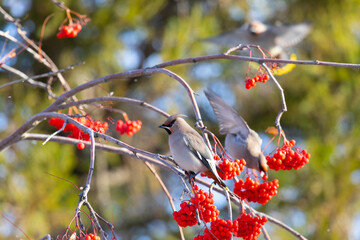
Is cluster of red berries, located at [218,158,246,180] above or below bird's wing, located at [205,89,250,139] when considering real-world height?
below

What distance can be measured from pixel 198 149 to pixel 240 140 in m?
0.52

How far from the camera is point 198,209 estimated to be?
146cm

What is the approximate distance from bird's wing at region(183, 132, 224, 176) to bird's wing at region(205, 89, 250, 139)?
0.20 meters

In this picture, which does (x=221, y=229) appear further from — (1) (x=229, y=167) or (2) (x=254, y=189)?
(2) (x=254, y=189)

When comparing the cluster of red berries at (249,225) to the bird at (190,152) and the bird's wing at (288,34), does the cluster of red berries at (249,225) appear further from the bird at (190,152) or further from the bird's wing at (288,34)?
the bird's wing at (288,34)

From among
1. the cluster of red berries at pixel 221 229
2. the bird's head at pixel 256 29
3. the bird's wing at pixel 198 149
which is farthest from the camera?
the bird's head at pixel 256 29

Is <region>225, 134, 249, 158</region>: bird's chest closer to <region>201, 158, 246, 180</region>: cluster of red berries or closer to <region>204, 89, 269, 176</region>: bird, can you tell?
<region>204, 89, 269, 176</region>: bird

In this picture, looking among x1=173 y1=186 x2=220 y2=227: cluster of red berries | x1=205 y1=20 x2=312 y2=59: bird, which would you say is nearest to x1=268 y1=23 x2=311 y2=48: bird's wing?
x1=205 y1=20 x2=312 y2=59: bird

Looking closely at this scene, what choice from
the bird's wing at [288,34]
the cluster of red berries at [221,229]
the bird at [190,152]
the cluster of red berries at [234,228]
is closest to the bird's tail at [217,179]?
the bird at [190,152]

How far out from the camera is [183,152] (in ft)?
6.09

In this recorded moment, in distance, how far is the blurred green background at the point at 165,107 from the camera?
15.3ft

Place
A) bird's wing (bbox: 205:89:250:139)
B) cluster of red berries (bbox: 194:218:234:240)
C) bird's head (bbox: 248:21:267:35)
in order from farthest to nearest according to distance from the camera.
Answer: bird's head (bbox: 248:21:267:35), bird's wing (bbox: 205:89:250:139), cluster of red berries (bbox: 194:218:234:240)

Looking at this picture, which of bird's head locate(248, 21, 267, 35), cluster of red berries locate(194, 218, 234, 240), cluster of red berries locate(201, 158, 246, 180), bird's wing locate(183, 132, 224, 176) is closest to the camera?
cluster of red berries locate(194, 218, 234, 240)

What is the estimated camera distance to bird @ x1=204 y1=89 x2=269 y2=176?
2.21 m
